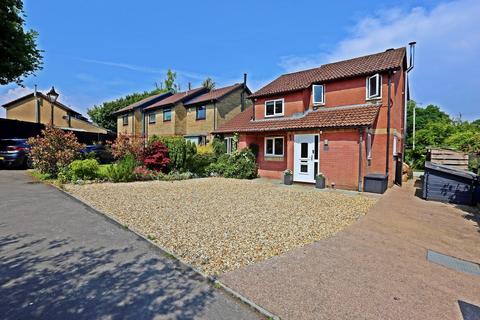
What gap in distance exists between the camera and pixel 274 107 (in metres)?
16.4

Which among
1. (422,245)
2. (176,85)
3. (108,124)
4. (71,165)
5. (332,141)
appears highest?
(176,85)

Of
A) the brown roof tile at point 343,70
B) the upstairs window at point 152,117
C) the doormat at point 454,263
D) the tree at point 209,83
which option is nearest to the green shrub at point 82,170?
the brown roof tile at point 343,70

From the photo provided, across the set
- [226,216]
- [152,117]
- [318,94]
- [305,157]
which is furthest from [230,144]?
[152,117]

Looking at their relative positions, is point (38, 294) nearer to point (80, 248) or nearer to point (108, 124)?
point (80, 248)

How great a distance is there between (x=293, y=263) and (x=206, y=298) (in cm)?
166

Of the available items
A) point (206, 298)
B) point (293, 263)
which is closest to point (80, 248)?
point (206, 298)

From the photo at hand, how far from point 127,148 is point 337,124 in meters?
11.4

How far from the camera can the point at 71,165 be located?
41.5 feet

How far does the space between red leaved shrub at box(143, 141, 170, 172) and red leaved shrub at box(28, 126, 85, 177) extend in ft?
12.1

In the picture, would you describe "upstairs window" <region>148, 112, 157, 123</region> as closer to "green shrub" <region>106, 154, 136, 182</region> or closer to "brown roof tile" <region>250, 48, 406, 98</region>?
"brown roof tile" <region>250, 48, 406, 98</region>

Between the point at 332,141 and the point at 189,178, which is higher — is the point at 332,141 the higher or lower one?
the higher one

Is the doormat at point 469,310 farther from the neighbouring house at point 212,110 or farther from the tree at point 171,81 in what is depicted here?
the tree at point 171,81

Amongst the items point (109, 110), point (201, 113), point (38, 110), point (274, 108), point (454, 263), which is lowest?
point (454, 263)

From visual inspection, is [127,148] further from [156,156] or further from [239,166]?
[239,166]
